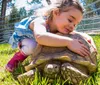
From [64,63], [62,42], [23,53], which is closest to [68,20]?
[62,42]

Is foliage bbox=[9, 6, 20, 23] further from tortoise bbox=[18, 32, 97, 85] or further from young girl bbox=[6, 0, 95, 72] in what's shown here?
tortoise bbox=[18, 32, 97, 85]

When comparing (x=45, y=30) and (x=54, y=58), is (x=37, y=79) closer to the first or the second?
(x=54, y=58)

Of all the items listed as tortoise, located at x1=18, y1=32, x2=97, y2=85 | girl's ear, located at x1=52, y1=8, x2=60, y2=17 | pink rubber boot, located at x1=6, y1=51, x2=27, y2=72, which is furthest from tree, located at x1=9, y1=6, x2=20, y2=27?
tortoise, located at x1=18, y1=32, x2=97, y2=85

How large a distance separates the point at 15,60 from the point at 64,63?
1030 millimetres

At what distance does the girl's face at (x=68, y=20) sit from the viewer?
2.13m

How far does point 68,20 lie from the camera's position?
214 centimetres

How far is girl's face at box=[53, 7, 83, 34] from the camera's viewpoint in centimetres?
213

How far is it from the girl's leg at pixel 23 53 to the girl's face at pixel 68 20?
588 mm

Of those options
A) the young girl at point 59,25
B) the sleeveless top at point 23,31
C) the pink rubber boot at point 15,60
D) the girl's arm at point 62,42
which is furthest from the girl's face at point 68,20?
the pink rubber boot at point 15,60

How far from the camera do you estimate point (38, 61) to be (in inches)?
78.2

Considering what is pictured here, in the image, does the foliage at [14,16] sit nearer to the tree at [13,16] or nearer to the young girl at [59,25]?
the tree at [13,16]

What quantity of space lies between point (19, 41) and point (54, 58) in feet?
3.38

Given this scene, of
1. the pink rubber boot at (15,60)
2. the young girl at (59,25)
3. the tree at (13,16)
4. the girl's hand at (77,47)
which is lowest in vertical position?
the tree at (13,16)

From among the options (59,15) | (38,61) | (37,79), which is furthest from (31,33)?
(37,79)
